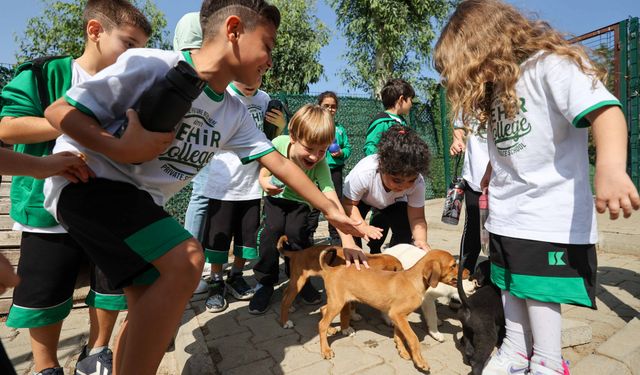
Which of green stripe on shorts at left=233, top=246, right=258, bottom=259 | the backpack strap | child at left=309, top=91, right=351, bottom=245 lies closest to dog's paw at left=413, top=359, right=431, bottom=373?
green stripe on shorts at left=233, top=246, right=258, bottom=259

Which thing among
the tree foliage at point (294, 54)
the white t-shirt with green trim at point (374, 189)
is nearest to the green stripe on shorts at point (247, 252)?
the white t-shirt with green trim at point (374, 189)

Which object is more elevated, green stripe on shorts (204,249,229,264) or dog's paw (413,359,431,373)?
green stripe on shorts (204,249,229,264)

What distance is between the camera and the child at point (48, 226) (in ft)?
6.37

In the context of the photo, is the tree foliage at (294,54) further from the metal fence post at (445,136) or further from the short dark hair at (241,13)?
the short dark hair at (241,13)

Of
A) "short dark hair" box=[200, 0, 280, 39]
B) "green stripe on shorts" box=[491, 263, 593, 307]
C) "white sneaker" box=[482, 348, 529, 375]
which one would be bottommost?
"white sneaker" box=[482, 348, 529, 375]

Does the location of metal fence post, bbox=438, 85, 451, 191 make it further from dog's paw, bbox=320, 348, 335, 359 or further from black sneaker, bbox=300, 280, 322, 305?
dog's paw, bbox=320, 348, 335, 359

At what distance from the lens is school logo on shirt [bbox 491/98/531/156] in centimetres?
184

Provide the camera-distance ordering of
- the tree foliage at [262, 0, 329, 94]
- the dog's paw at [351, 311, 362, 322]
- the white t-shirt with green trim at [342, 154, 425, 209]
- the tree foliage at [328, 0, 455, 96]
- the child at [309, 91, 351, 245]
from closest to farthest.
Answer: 1. the dog's paw at [351, 311, 362, 322]
2. the white t-shirt with green trim at [342, 154, 425, 209]
3. the child at [309, 91, 351, 245]
4. the tree foliage at [328, 0, 455, 96]
5. the tree foliage at [262, 0, 329, 94]

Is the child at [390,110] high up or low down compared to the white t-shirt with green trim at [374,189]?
up

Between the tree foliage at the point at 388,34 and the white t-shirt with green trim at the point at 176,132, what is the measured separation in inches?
593

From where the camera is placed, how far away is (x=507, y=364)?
1981 mm

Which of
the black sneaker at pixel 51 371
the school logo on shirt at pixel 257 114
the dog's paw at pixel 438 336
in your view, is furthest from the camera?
the school logo on shirt at pixel 257 114

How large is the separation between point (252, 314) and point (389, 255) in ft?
4.16

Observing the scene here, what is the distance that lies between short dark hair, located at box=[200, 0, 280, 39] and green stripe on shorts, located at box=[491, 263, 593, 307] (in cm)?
174
